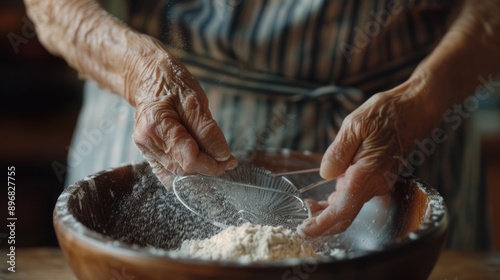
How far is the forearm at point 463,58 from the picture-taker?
0.89m

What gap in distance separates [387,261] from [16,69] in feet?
6.35

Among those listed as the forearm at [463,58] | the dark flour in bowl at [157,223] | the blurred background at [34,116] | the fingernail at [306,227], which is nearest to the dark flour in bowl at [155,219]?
the dark flour in bowl at [157,223]

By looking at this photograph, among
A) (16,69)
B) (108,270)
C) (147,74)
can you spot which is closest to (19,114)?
(16,69)

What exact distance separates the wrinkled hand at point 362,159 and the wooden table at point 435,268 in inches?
6.3

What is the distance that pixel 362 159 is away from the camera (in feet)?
2.55

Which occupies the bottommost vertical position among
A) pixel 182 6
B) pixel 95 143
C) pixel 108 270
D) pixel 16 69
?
pixel 16 69

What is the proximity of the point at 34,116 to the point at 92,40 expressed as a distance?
138 centimetres

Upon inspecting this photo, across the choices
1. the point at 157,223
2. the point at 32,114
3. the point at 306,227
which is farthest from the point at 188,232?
the point at 32,114

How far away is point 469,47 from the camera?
96 cm

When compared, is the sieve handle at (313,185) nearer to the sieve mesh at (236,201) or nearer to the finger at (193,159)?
the sieve mesh at (236,201)

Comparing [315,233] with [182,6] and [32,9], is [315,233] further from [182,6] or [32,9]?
[32,9]

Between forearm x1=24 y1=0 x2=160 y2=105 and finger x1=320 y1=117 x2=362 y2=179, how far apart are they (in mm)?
258

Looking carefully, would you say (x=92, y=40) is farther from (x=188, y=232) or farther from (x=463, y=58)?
(x=463, y=58)

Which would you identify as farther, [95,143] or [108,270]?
[95,143]
